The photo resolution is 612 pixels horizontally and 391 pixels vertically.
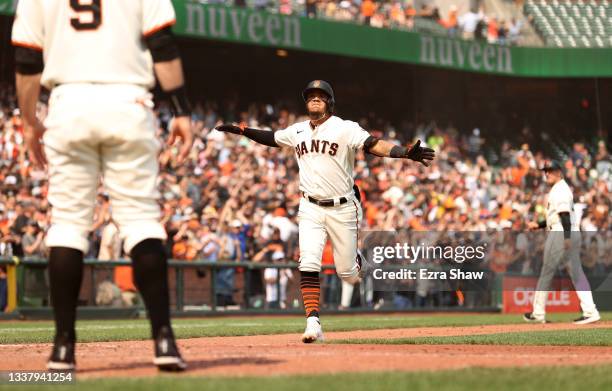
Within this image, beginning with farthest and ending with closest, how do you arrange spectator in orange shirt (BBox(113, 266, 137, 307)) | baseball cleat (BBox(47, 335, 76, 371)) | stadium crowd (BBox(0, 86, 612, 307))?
stadium crowd (BBox(0, 86, 612, 307))
spectator in orange shirt (BBox(113, 266, 137, 307))
baseball cleat (BBox(47, 335, 76, 371))

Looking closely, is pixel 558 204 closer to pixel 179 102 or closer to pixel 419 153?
pixel 419 153

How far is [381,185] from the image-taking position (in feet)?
83.2

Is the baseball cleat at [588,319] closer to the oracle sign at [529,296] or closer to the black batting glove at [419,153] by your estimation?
the oracle sign at [529,296]

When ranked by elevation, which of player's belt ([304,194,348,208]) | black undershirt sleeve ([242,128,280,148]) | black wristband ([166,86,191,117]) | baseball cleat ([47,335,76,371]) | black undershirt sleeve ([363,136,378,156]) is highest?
black undershirt sleeve ([242,128,280,148])

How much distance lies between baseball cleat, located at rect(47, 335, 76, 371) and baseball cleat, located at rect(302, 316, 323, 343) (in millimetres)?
3586

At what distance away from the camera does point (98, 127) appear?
590cm

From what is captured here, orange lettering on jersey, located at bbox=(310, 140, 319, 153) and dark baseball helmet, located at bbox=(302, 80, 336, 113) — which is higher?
dark baseball helmet, located at bbox=(302, 80, 336, 113)

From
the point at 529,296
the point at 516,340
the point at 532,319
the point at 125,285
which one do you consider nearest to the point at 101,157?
the point at 516,340

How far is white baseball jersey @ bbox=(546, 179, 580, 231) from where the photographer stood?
15.2 meters

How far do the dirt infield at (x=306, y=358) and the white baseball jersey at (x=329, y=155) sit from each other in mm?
1589

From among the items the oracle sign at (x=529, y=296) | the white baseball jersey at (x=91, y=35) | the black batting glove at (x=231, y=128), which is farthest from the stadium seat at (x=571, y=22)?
the white baseball jersey at (x=91, y=35)

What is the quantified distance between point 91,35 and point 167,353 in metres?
1.68

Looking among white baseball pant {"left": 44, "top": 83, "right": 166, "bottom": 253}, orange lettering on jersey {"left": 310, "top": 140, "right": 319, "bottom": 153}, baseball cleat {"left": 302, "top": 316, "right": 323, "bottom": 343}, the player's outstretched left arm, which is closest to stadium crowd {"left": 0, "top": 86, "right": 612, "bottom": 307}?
orange lettering on jersey {"left": 310, "top": 140, "right": 319, "bottom": 153}

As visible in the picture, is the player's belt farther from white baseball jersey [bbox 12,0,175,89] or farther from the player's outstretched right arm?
white baseball jersey [bbox 12,0,175,89]
